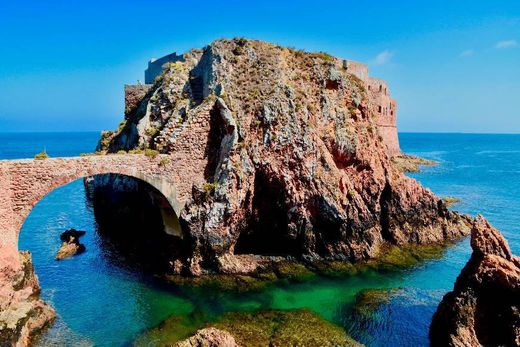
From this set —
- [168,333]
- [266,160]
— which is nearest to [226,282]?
[168,333]

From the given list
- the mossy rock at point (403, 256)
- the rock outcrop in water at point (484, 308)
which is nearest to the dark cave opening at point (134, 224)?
the mossy rock at point (403, 256)

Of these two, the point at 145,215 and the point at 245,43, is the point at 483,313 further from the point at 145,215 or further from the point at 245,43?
the point at 145,215

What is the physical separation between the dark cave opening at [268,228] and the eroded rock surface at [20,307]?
425 inches

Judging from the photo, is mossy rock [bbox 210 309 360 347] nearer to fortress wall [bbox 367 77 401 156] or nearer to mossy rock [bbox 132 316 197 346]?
mossy rock [bbox 132 316 197 346]

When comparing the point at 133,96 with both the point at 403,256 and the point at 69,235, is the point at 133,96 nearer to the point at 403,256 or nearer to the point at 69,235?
the point at 69,235

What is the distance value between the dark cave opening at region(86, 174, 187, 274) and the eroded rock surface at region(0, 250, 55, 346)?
20.6ft

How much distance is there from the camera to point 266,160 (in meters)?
23.8

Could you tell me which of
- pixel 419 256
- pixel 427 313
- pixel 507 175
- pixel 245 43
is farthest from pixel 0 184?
pixel 507 175

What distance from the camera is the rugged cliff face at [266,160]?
23234 millimetres

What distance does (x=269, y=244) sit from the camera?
25094 millimetres

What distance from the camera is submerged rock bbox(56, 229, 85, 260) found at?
26620 mm

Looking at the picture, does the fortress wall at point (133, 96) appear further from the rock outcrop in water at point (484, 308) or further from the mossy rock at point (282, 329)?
the rock outcrop in water at point (484, 308)

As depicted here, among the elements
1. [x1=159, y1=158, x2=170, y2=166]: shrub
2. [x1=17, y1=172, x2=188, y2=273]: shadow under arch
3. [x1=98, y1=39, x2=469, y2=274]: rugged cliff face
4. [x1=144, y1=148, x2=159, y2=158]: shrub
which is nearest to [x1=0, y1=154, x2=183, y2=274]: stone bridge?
[x1=17, y1=172, x2=188, y2=273]: shadow under arch

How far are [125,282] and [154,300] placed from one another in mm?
3000
